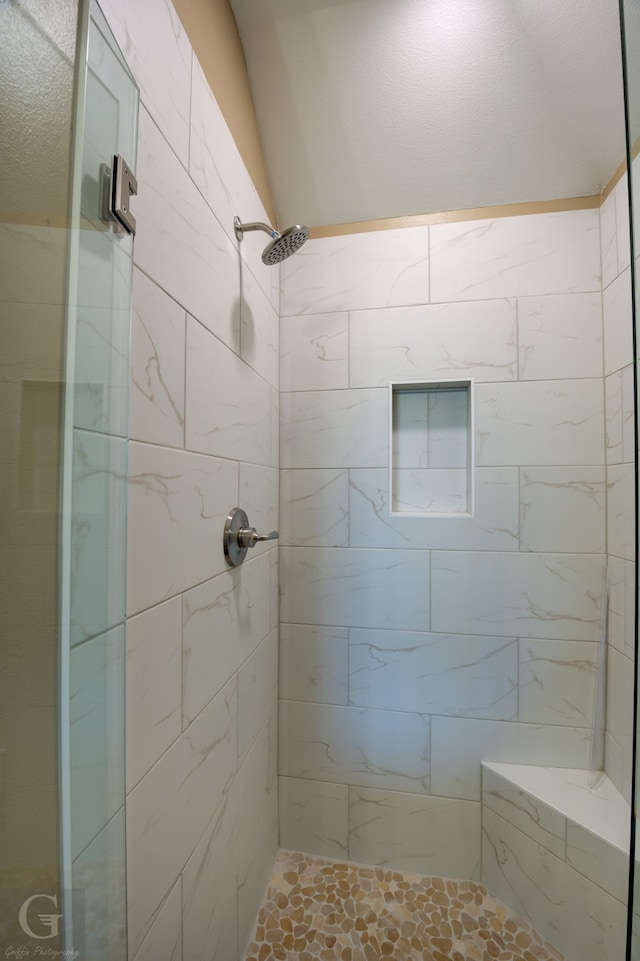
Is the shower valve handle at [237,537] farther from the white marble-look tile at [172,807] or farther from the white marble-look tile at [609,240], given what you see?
the white marble-look tile at [609,240]

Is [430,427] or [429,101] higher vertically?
[429,101]

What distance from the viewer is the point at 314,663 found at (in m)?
1.24

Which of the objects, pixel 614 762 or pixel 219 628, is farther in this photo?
pixel 614 762

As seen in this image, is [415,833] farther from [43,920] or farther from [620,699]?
[43,920]

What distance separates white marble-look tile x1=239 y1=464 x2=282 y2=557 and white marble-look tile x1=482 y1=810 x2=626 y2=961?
1.10 meters

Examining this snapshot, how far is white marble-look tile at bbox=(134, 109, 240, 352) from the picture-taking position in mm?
546

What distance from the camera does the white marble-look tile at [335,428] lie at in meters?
1.23

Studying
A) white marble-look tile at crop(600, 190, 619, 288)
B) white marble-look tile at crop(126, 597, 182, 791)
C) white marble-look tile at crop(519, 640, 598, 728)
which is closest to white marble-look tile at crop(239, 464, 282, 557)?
white marble-look tile at crop(126, 597, 182, 791)

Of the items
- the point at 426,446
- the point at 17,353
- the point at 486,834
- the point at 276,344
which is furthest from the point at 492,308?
the point at 486,834

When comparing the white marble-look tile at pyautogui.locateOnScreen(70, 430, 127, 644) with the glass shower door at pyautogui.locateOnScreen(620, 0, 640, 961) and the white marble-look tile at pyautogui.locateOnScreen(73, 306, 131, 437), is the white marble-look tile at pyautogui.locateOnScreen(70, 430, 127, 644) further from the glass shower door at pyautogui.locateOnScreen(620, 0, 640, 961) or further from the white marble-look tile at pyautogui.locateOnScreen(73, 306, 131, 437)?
the glass shower door at pyautogui.locateOnScreen(620, 0, 640, 961)

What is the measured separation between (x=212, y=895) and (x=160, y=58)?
1.55 metres

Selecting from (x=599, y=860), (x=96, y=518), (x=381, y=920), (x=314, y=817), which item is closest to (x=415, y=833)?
(x=381, y=920)

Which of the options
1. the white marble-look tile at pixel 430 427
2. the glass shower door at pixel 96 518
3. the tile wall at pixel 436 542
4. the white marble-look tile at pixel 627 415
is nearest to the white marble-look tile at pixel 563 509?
the tile wall at pixel 436 542

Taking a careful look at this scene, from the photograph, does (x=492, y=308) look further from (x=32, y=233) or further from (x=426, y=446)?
(x=32, y=233)
